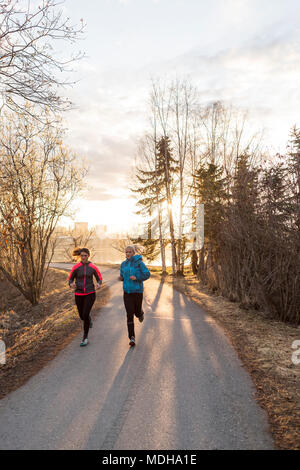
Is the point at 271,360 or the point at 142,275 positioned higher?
the point at 142,275

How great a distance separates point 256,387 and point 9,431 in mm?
3420

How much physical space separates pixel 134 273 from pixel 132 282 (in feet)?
0.73

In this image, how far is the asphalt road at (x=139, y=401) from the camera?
3105mm

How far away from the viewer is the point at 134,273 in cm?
630

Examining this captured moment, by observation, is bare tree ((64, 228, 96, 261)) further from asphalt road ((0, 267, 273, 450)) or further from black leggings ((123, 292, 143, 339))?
asphalt road ((0, 267, 273, 450))

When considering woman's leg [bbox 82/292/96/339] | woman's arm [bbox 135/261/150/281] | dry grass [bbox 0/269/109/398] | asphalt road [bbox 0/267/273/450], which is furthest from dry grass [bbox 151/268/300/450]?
dry grass [bbox 0/269/109/398]

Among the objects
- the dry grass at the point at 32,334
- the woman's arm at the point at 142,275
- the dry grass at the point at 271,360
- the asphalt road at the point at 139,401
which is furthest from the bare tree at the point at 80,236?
the asphalt road at the point at 139,401

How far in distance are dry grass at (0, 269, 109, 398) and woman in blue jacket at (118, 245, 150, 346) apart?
161 centimetres

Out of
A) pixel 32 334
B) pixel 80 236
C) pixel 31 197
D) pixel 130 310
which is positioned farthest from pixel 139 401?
pixel 80 236

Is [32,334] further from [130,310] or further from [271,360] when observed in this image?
[271,360]

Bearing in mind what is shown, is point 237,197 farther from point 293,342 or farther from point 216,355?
point 216,355

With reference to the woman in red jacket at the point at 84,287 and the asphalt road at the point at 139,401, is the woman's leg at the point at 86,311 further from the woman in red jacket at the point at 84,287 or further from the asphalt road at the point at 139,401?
the asphalt road at the point at 139,401

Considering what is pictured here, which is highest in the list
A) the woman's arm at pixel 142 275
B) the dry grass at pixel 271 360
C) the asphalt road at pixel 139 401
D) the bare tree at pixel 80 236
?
the bare tree at pixel 80 236

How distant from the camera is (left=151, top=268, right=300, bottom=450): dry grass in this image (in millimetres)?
3408
